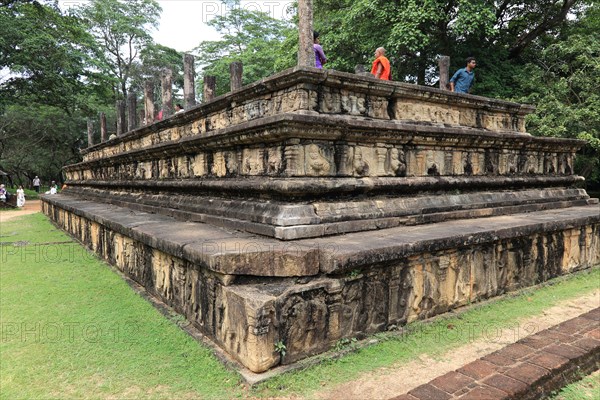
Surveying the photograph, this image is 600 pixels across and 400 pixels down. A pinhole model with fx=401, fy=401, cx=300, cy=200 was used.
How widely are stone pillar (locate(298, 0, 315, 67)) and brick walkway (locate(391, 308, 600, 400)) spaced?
119 inches

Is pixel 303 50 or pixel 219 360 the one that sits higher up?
pixel 303 50

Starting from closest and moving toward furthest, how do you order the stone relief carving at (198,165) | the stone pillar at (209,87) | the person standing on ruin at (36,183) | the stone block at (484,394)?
1. the stone block at (484,394)
2. the stone relief carving at (198,165)
3. the stone pillar at (209,87)
4. the person standing on ruin at (36,183)

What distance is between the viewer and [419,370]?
258 cm

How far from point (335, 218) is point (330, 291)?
989mm

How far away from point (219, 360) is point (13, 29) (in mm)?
19188

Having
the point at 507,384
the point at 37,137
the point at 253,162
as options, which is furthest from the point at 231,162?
the point at 37,137

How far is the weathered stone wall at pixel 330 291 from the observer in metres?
2.55

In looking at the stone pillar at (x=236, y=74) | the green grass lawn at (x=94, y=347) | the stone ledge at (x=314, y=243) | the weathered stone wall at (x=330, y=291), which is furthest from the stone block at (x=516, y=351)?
the stone pillar at (x=236, y=74)

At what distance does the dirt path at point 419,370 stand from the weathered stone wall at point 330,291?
40 centimetres

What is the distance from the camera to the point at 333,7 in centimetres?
1594

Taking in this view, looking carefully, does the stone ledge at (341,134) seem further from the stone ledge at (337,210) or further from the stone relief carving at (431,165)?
the stone ledge at (337,210)

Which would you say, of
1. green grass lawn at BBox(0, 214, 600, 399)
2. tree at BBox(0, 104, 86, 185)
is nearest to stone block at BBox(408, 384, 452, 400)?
green grass lawn at BBox(0, 214, 600, 399)

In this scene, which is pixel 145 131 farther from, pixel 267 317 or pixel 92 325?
pixel 267 317

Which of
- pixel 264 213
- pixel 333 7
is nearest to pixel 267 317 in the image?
pixel 264 213
